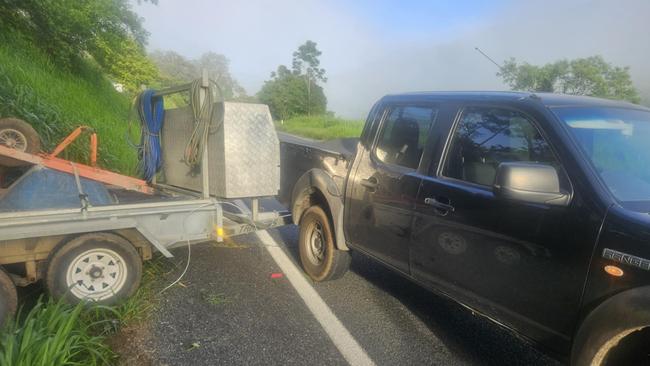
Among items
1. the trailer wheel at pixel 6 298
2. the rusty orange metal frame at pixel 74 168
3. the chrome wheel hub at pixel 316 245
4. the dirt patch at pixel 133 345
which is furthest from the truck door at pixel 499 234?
the rusty orange metal frame at pixel 74 168

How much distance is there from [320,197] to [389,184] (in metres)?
1.16

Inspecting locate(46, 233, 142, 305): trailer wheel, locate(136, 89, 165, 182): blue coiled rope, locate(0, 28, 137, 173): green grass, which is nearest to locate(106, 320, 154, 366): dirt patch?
locate(46, 233, 142, 305): trailer wheel

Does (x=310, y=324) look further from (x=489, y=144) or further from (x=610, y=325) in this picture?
(x=610, y=325)

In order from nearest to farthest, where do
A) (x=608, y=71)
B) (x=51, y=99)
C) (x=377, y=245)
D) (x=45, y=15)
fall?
1. (x=377, y=245)
2. (x=51, y=99)
3. (x=45, y=15)
4. (x=608, y=71)

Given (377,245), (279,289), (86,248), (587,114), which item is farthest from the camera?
(279,289)

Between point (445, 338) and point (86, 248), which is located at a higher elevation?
point (86, 248)

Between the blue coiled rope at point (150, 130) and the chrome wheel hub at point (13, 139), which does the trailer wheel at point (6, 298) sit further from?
the chrome wheel hub at point (13, 139)

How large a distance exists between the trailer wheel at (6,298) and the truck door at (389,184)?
8.90ft

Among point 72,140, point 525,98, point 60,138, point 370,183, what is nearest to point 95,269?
point 370,183

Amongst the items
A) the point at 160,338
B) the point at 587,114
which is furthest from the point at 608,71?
the point at 160,338

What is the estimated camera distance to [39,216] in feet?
11.1

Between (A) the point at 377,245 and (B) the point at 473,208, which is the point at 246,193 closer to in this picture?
(A) the point at 377,245

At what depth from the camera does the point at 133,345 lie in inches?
126

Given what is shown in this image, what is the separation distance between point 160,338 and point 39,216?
1.33 meters
